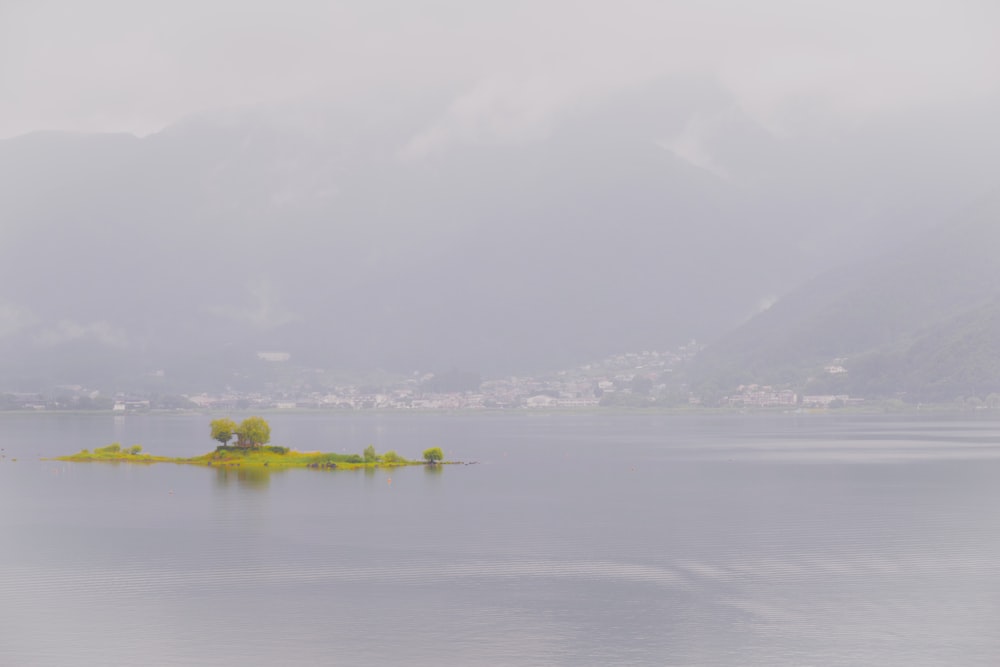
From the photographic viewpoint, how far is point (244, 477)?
509 ft

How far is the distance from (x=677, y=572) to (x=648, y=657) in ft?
75.2

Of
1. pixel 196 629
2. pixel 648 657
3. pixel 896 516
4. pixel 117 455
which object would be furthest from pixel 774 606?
pixel 117 455

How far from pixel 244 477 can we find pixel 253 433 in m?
17.6

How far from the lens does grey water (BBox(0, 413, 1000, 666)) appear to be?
59.8m

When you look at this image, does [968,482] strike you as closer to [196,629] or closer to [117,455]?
[196,629]

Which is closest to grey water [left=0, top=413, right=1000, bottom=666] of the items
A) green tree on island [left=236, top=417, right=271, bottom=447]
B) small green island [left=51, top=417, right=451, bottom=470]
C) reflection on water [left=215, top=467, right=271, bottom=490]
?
reflection on water [left=215, top=467, right=271, bottom=490]

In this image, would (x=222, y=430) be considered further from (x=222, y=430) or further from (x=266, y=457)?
(x=266, y=457)

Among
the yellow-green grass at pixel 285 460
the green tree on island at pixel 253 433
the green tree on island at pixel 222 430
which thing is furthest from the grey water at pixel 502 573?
the green tree on island at pixel 222 430

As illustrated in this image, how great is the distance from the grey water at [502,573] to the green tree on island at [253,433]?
26.2 m

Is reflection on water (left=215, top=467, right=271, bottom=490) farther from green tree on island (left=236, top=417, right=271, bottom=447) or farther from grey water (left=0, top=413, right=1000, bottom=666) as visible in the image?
green tree on island (left=236, top=417, right=271, bottom=447)

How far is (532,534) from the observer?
3880 inches


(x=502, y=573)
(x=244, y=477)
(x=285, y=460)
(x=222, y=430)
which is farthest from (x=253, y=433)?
(x=502, y=573)

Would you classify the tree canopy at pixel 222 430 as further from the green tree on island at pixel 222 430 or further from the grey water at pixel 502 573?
the grey water at pixel 502 573

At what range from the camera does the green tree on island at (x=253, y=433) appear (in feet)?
559
